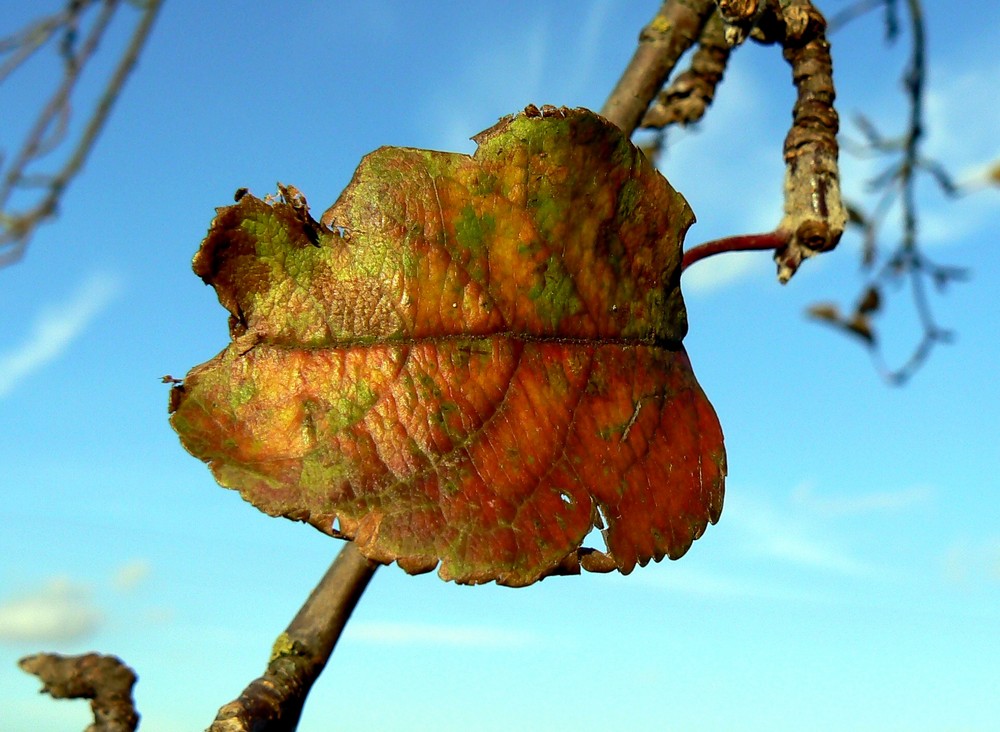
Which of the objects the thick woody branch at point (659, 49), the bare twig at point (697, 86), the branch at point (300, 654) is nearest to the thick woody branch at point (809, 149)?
the thick woody branch at point (659, 49)

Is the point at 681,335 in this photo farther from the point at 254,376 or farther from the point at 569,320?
the point at 254,376

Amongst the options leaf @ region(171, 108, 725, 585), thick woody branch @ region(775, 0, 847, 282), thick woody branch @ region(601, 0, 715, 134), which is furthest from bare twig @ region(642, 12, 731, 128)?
leaf @ region(171, 108, 725, 585)

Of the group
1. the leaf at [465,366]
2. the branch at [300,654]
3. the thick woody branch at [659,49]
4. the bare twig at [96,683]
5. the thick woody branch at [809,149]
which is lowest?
the bare twig at [96,683]

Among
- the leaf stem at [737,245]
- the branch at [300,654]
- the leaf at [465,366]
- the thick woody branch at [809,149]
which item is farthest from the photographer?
the thick woody branch at [809,149]

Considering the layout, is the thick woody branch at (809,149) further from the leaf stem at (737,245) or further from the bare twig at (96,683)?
the bare twig at (96,683)

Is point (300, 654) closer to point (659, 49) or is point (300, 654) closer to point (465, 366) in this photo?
point (465, 366)

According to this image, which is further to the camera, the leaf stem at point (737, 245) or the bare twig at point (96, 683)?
the leaf stem at point (737, 245)

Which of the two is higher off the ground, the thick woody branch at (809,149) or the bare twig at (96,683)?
the thick woody branch at (809,149)

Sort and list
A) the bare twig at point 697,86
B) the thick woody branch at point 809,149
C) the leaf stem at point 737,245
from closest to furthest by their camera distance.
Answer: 1. the leaf stem at point 737,245
2. the thick woody branch at point 809,149
3. the bare twig at point 697,86
